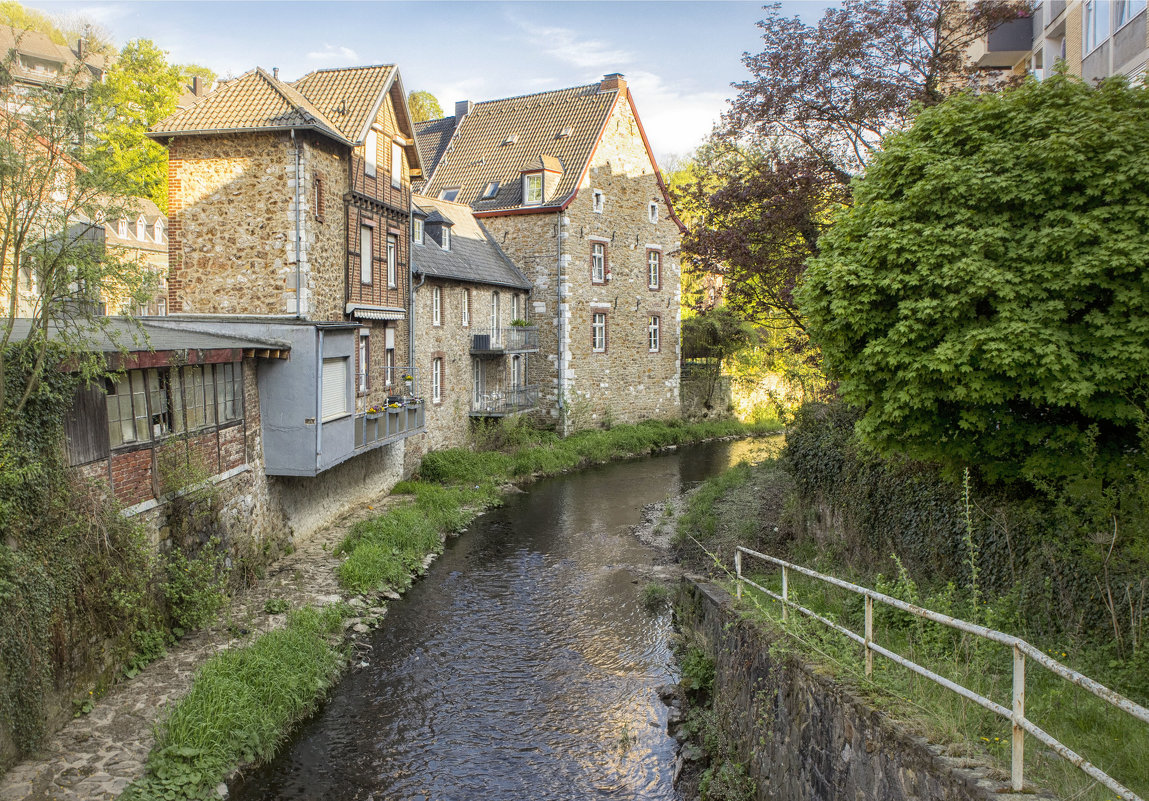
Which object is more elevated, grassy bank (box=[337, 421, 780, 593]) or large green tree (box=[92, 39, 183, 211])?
large green tree (box=[92, 39, 183, 211])

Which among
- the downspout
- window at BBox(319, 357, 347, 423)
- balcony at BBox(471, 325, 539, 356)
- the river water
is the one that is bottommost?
the river water

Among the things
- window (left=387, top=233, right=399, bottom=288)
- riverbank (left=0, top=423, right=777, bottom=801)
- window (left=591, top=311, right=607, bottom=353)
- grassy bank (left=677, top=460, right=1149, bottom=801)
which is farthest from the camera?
window (left=591, top=311, right=607, bottom=353)

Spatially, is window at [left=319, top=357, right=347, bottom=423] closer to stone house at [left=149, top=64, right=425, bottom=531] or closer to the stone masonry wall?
stone house at [left=149, top=64, right=425, bottom=531]

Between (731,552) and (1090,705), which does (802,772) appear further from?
(731,552)

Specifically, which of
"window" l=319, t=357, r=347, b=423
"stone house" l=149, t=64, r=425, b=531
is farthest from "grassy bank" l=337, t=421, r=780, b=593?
"window" l=319, t=357, r=347, b=423

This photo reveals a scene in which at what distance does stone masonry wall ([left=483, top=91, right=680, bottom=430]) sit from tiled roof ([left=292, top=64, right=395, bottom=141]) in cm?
1147

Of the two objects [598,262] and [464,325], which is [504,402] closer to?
[464,325]

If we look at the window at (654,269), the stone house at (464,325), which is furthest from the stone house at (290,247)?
the window at (654,269)

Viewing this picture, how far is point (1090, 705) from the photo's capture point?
5586 millimetres

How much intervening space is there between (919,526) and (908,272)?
294 centimetres

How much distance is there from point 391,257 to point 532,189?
35.2 feet

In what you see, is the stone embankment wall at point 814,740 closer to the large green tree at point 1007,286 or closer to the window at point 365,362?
the large green tree at point 1007,286

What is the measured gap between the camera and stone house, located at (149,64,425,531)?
14.4 meters

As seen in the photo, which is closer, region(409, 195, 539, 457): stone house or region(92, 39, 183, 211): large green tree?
region(409, 195, 539, 457): stone house
